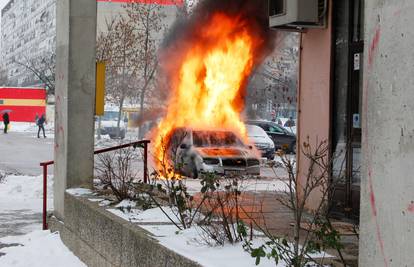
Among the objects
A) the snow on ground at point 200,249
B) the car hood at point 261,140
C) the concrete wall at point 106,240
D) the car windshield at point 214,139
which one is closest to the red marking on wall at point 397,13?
the snow on ground at point 200,249

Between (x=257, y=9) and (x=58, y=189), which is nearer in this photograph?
(x=58, y=189)

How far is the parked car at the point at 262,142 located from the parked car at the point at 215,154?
7.96 m

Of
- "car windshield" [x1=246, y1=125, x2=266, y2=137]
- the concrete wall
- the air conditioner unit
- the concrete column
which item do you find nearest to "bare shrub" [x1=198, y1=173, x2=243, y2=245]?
the concrete wall

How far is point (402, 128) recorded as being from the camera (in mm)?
2912

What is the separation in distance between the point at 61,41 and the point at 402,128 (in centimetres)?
743

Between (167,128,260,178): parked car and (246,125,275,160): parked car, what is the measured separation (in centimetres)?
796

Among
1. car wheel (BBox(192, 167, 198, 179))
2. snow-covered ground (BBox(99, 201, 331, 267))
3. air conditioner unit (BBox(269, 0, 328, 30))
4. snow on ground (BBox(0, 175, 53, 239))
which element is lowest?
snow on ground (BBox(0, 175, 53, 239))

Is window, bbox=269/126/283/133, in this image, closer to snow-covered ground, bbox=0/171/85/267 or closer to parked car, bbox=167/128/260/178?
parked car, bbox=167/128/260/178

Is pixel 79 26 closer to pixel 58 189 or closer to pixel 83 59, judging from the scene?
pixel 83 59

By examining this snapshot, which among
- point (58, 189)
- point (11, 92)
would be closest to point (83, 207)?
point (58, 189)

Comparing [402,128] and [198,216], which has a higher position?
[402,128]

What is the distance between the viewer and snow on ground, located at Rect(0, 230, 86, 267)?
25.0 ft

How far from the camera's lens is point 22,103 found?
69.9 m

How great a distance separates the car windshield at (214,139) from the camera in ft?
56.9
